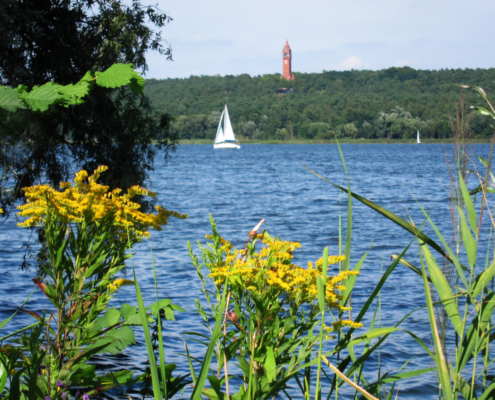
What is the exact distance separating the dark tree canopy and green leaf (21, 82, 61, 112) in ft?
17.2

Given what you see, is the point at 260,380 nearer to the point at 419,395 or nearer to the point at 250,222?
the point at 419,395

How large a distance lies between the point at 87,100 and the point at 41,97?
202 inches

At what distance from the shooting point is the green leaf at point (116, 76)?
57.9 inches

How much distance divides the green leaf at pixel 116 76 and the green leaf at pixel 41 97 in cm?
15

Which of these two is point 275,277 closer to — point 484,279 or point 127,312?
point 484,279

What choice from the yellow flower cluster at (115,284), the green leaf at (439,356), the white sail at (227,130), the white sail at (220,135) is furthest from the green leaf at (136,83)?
the white sail at (220,135)

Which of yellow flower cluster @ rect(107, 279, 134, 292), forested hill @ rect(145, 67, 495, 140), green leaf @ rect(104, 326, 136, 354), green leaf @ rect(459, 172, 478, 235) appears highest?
forested hill @ rect(145, 67, 495, 140)

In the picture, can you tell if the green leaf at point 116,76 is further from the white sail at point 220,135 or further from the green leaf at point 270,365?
the white sail at point 220,135

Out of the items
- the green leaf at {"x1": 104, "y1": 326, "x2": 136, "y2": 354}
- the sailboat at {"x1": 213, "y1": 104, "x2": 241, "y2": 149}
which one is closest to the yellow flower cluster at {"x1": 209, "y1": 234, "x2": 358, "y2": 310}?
the green leaf at {"x1": 104, "y1": 326, "x2": 136, "y2": 354}

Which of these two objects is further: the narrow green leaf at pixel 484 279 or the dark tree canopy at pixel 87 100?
the dark tree canopy at pixel 87 100

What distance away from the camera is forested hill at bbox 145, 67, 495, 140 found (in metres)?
55.5

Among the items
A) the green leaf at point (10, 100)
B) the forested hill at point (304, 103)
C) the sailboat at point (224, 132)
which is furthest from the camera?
the sailboat at point (224, 132)

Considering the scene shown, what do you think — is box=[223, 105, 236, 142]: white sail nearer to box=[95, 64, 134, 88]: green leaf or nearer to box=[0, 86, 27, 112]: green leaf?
box=[95, 64, 134, 88]: green leaf

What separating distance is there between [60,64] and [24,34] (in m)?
0.54
